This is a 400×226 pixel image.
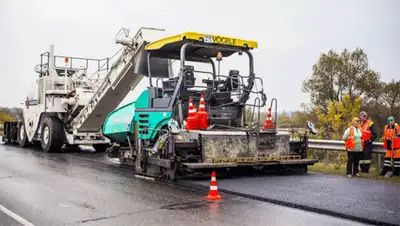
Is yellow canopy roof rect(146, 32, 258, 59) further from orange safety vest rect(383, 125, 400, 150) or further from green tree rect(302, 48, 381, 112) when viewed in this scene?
green tree rect(302, 48, 381, 112)

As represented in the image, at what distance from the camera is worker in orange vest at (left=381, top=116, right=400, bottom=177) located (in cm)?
939

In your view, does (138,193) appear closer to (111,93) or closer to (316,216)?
(316,216)

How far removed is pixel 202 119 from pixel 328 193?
2.88 m

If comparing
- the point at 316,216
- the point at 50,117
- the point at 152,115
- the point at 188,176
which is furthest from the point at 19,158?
the point at 316,216

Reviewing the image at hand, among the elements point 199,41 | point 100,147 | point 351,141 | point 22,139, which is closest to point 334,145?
point 351,141

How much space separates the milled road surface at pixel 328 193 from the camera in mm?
5922

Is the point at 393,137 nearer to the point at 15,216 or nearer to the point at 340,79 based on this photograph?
the point at 15,216

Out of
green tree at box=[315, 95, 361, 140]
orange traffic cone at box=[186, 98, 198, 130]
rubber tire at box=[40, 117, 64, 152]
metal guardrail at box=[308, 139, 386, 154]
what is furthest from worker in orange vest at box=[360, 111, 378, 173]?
green tree at box=[315, 95, 361, 140]

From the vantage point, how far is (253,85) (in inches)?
389

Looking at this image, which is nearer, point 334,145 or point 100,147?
point 334,145

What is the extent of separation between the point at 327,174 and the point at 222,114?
2.61m

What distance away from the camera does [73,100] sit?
50.4 feet

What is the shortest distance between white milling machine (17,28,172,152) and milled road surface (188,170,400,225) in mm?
5726

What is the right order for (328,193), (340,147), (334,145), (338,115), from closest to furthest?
(328,193)
(340,147)
(334,145)
(338,115)
